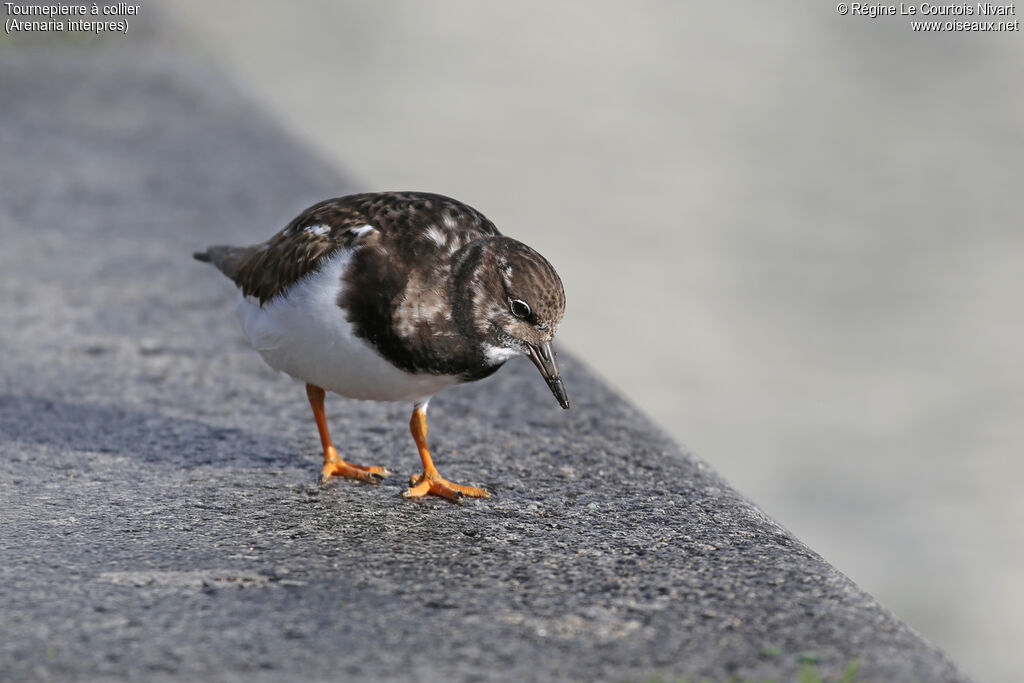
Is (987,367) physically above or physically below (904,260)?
below

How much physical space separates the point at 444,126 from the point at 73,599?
31.4ft

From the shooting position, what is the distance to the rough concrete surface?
2801mm

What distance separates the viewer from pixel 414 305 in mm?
3701

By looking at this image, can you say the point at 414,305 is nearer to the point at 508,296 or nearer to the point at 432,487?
the point at 508,296

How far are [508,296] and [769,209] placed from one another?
22.7 ft

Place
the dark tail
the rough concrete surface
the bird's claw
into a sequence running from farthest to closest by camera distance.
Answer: the dark tail < the bird's claw < the rough concrete surface

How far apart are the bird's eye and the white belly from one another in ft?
0.96

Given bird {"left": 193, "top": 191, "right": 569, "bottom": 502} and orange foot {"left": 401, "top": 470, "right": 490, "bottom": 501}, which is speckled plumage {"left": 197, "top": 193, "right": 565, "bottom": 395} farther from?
orange foot {"left": 401, "top": 470, "right": 490, "bottom": 501}

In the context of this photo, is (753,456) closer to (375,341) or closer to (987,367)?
(987,367)

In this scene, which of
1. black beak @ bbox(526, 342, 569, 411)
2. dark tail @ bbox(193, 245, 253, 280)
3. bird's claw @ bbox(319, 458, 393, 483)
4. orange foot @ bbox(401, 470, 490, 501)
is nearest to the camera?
black beak @ bbox(526, 342, 569, 411)

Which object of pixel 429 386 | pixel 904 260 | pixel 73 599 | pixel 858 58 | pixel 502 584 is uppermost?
pixel 858 58

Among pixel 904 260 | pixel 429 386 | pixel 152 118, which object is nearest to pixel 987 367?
pixel 904 260

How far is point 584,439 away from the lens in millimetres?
4523

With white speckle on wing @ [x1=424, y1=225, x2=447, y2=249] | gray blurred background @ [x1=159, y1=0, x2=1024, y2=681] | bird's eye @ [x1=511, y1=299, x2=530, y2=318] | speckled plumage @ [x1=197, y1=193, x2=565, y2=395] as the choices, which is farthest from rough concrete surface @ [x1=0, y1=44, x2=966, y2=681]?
gray blurred background @ [x1=159, y1=0, x2=1024, y2=681]
